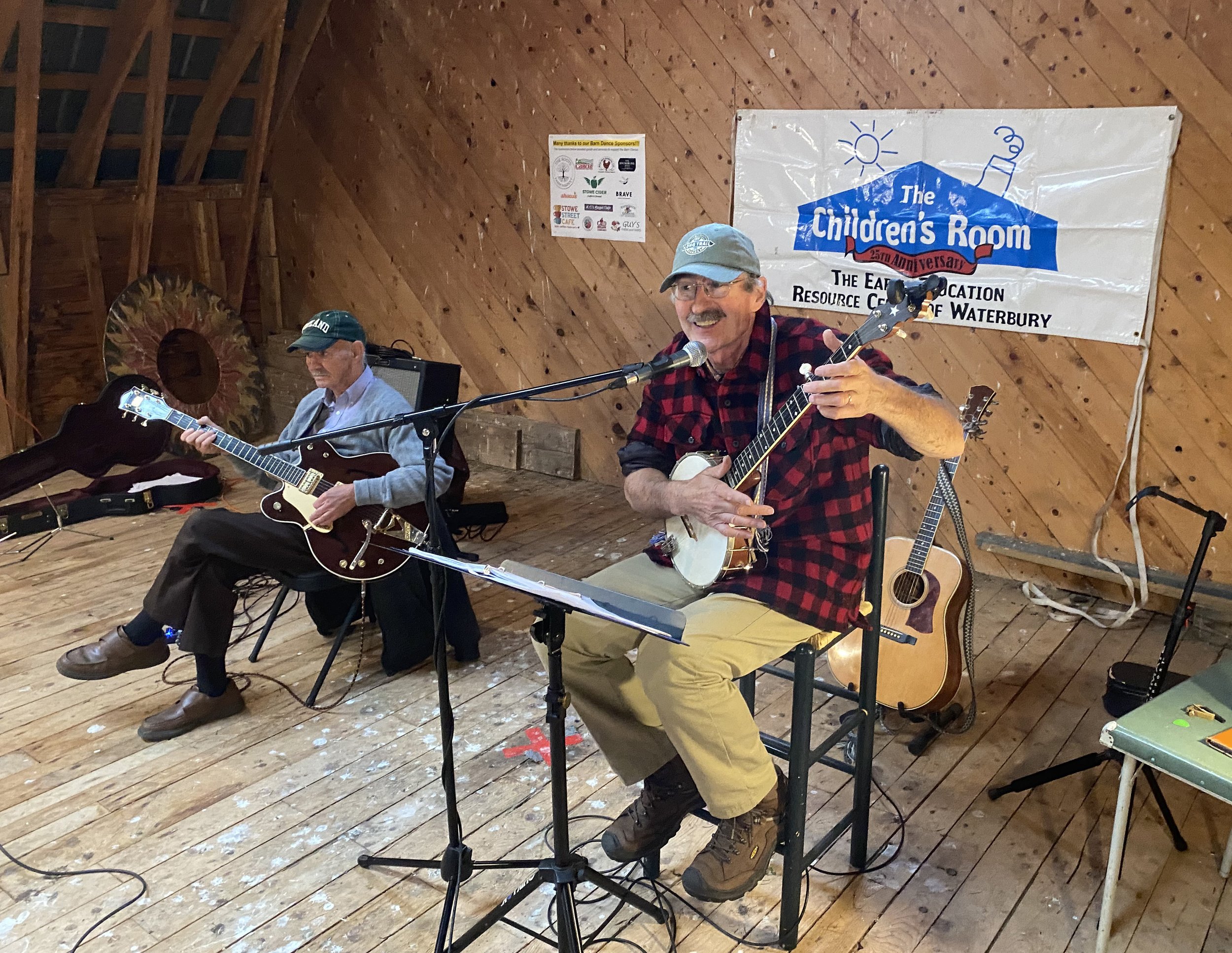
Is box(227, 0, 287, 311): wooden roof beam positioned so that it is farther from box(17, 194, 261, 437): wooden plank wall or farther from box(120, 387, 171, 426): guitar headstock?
box(120, 387, 171, 426): guitar headstock

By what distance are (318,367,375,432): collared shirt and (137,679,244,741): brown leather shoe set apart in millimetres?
783

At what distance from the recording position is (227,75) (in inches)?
199

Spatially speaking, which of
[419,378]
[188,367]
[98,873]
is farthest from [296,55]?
[98,873]

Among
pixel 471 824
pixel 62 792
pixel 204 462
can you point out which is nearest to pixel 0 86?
pixel 204 462

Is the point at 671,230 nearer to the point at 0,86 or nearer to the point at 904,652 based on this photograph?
the point at 904,652

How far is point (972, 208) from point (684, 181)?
1.23 metres

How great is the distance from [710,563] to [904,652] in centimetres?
86

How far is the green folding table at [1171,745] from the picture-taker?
5.43 feet

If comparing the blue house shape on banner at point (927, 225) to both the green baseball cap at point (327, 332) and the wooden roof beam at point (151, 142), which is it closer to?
the green baseball cap at point (327, 332)

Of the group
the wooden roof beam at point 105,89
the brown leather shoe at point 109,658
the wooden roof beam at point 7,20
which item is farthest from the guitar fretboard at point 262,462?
the wooden roof beam at point 105,89

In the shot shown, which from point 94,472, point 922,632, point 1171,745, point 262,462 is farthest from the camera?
point 94,472

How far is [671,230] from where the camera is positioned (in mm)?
4375

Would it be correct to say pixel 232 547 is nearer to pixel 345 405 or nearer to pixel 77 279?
pixel 345 405

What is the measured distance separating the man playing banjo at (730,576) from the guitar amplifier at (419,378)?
2.00 m
